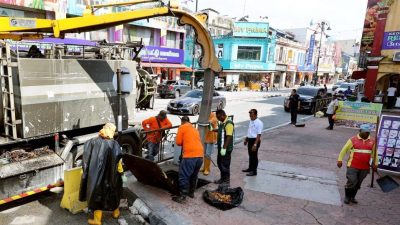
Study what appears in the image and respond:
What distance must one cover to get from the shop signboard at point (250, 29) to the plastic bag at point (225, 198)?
42675 mm

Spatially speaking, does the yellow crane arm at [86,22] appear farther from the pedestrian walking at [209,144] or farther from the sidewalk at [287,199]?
the sidewalk at [287,199]

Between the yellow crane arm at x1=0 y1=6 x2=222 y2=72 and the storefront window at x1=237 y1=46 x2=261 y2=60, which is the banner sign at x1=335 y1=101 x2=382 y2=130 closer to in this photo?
the yellow crane arm at x1=0 y1=6 x2=222 y2=72

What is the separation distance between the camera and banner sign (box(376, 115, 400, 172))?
8273 mm

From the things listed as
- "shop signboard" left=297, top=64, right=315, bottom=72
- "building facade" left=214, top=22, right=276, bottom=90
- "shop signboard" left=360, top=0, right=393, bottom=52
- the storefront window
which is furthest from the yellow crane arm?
"shop signboard" left=297, top=64, right=315, bottom=72

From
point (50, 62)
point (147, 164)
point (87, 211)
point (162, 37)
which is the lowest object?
point (87, 211)

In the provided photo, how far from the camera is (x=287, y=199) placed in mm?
6332

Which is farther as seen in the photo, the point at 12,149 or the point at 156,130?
the point at 156,130

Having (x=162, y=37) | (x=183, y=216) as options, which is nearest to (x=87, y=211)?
(x=183, y=216)

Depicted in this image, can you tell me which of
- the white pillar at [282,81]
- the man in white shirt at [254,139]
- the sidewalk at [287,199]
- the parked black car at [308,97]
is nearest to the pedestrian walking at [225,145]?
the sidewalk at [287,199]

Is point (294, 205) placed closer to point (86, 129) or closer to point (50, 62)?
point (86, 129)

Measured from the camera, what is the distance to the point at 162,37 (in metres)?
32.0

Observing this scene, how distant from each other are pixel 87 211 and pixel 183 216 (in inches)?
68.1

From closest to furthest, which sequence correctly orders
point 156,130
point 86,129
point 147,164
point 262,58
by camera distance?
point 147,164, point 86,129, point 156,130, point 262,58

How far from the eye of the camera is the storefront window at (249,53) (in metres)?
47.5
